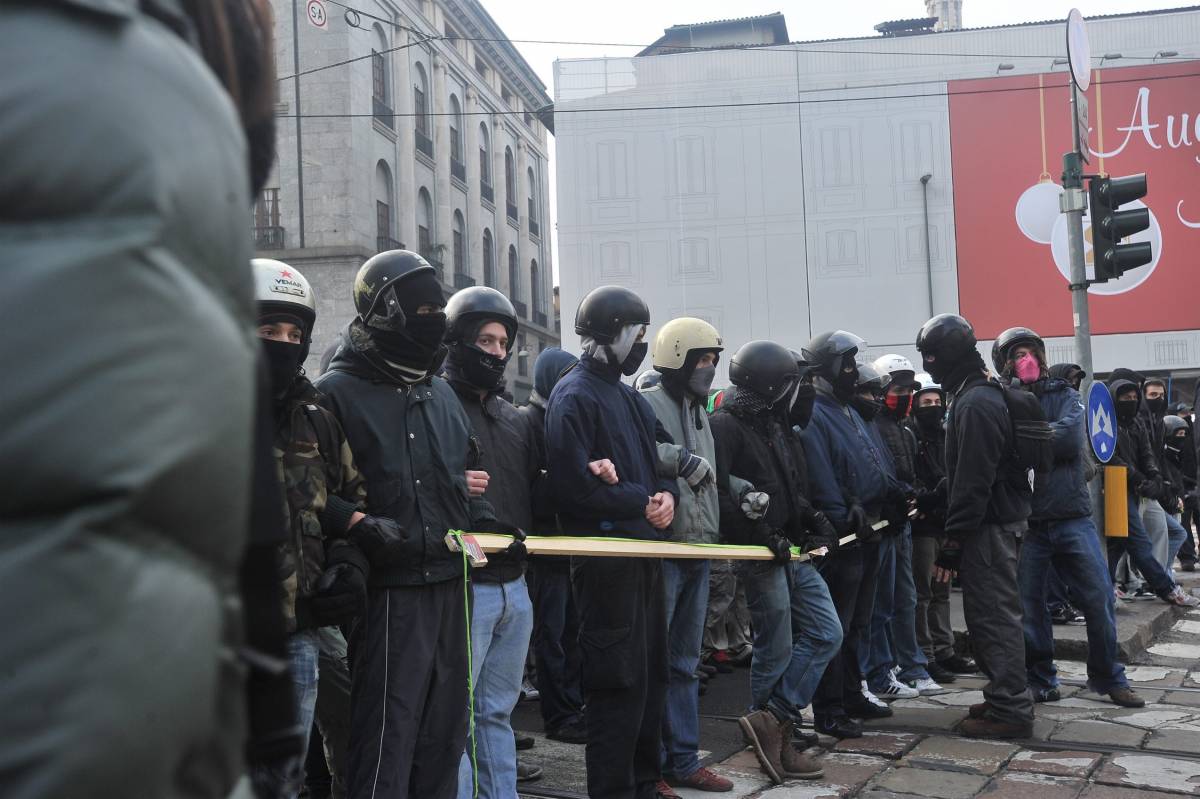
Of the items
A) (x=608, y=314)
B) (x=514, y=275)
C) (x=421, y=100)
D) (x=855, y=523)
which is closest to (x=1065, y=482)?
(x=855, y=523)

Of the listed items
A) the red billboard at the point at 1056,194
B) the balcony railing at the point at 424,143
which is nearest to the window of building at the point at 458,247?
the balcony railing at the point at 424,143

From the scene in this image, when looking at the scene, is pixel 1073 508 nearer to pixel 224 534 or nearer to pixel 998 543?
pixel 998 543

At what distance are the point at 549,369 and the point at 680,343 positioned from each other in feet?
5.21

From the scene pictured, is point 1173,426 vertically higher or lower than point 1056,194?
lower

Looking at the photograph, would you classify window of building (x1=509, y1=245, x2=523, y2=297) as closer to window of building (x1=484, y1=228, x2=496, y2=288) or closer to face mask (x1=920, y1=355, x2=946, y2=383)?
window of building (x1=484, y1=228, x2=496, y2=288)

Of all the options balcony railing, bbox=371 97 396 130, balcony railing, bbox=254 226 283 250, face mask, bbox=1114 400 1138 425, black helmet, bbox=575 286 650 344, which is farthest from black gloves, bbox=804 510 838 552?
balcony railing, bbox=371 97 396 130

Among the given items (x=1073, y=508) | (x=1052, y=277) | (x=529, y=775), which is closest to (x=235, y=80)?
(x=529, y=775)

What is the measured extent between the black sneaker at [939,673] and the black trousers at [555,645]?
2.49 m

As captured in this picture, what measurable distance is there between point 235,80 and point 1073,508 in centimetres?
685

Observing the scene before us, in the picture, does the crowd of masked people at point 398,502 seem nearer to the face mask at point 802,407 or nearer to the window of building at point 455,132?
the face mask at point 802,407

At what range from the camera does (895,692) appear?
7.40 metres

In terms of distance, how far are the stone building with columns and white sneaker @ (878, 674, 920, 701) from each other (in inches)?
640

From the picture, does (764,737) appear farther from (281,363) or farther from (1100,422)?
(1100,422)

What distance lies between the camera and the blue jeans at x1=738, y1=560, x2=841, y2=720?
5680mm
